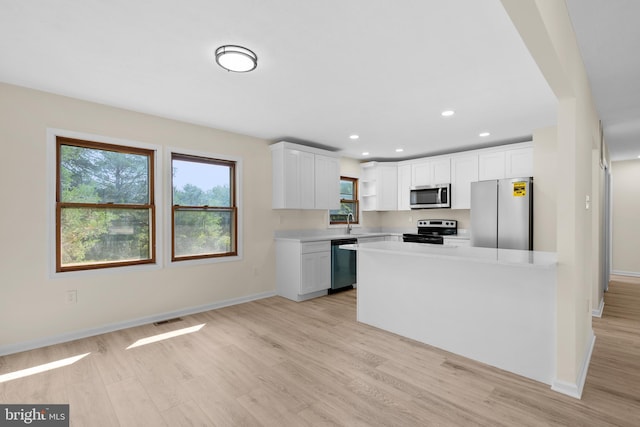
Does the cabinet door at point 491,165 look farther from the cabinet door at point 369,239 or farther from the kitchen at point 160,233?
the cabinet door at point 369,239

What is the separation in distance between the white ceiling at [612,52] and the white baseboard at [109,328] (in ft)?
15.3

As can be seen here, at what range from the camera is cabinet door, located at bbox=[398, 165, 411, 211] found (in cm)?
623

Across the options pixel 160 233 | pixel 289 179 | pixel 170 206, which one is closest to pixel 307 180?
pixel 289 179

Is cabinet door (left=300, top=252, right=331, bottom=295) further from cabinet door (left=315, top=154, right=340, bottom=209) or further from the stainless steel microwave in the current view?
the stainless steel microwave

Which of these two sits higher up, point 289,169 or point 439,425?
point 289,169

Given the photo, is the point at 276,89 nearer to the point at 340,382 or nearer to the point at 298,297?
the point at 340,382

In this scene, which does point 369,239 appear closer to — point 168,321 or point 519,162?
point 519,162

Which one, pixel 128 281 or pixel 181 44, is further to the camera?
pixel 128 281

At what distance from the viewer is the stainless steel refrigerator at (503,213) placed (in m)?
4.23

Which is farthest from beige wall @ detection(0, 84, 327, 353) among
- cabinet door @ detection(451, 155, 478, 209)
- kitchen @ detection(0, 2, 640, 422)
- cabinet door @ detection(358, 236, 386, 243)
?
cabinet door @ detection(451, 155, 478, 209)

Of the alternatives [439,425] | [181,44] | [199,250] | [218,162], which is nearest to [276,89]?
[181,44]

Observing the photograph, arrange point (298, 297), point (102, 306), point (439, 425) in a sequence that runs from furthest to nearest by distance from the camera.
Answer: point (298, 297) → point (102, 306) → point (439, 425)

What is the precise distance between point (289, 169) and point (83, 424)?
12.3 ft

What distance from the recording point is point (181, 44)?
2.25 metres
